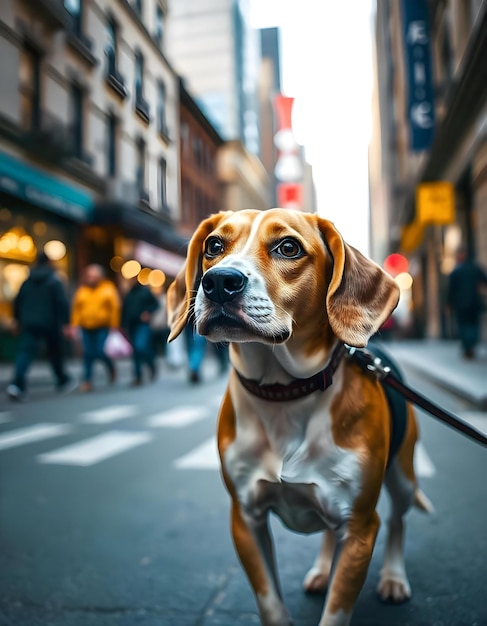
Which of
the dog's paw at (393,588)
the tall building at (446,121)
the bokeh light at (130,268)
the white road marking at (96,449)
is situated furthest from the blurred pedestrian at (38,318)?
the tall building at (446,121)

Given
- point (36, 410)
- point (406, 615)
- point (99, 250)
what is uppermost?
point (99, 250)

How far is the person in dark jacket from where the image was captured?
828cm

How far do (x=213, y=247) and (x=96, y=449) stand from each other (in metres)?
3.48

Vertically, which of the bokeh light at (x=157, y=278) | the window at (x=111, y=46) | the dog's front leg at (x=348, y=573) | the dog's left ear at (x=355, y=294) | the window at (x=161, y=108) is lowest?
the dog's front leg at (x=348, y=573)

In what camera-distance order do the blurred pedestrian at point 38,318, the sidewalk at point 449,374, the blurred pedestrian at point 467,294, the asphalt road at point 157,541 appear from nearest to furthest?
the asphalt road at point 157,541, the blurred pedestrian at point 38,318, the sidewalk at point 449,374, the blurred pedestrian at point 467,294

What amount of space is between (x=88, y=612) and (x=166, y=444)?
3.02 meters

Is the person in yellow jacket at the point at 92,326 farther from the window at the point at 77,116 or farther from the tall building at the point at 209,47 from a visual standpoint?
the window at the point at 77,116

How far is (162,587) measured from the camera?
2.35 meters

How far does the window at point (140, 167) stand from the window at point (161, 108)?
102 mm

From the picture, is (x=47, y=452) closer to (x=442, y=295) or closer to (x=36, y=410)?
(x=36, y=410)

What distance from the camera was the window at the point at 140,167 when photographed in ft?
6.70

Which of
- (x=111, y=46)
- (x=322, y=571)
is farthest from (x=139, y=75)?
(x=322, y=571)

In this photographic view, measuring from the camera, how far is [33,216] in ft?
6.38

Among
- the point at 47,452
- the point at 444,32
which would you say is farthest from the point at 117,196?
the point at 444,32
